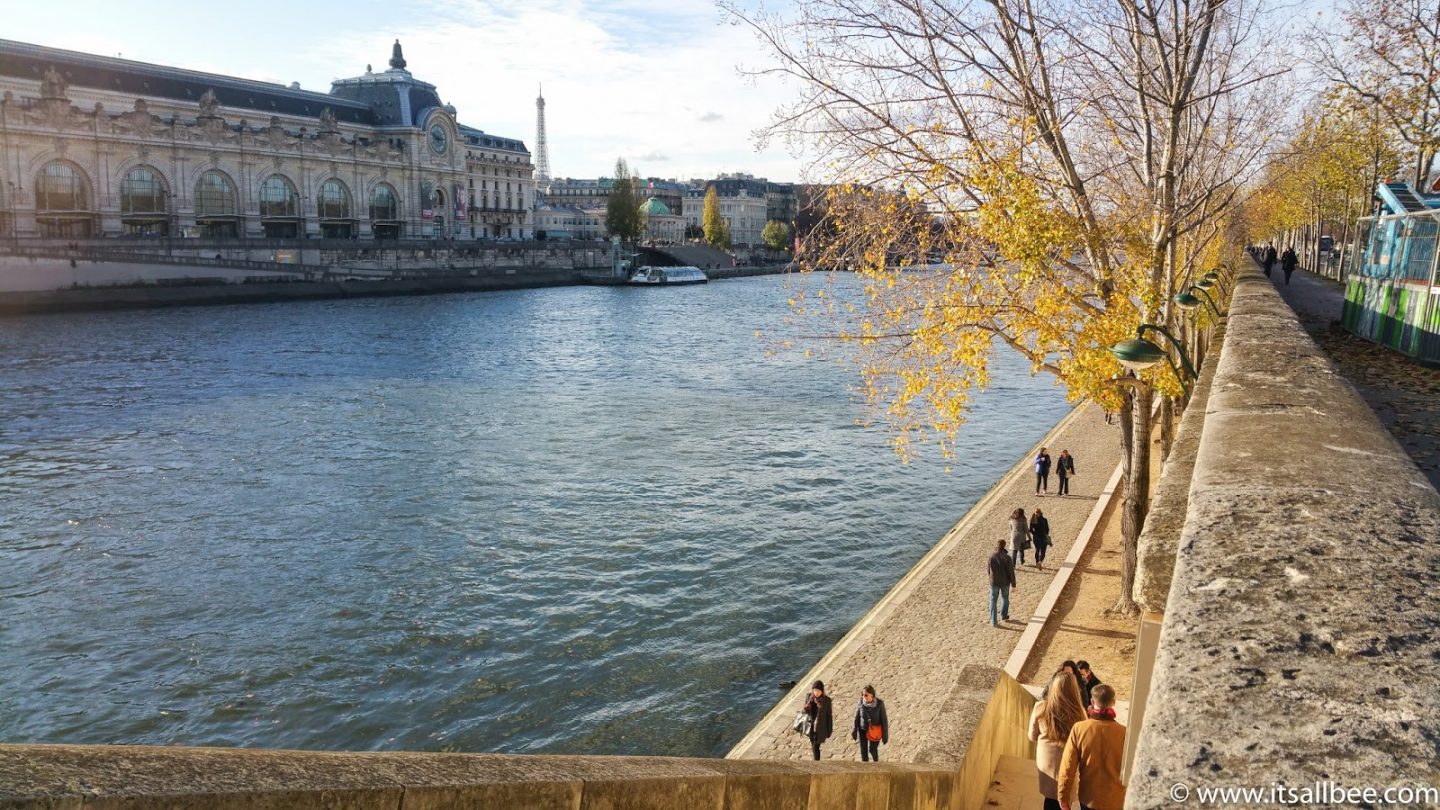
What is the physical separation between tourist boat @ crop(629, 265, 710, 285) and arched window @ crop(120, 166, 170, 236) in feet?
160

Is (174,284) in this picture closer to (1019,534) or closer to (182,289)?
(182,289)

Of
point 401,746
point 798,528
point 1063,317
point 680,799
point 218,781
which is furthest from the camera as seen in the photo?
point 798,528

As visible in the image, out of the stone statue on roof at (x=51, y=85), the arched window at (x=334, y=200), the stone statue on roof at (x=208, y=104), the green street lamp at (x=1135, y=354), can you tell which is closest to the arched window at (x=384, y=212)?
the arched window at (x=334, y=200)

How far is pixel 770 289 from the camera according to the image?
121 m

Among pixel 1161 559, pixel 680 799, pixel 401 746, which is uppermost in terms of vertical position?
pixel 1161 559

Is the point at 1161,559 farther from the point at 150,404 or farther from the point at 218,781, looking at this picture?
the point at 150,404

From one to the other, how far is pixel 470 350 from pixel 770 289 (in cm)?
6634

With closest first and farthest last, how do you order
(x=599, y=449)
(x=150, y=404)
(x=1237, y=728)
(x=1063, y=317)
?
(x=1237, y=728) → (x=1063, y=317) → (x=599, y=449) → (x=150, y=404)

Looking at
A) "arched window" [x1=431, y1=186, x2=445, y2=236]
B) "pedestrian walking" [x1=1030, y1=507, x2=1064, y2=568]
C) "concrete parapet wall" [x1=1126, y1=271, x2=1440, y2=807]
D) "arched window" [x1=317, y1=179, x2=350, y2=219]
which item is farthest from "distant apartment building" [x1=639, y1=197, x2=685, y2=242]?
"concrete parapet wall" [x1=1126, y1=271, x2=1440, y2=807]

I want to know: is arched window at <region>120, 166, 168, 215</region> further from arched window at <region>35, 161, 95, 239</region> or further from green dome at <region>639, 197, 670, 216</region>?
green dome at <region>639, 197, 670, 216</region>

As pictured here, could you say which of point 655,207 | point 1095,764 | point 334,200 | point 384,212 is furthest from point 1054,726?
point 655,207

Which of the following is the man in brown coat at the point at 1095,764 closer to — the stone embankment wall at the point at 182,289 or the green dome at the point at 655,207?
the stone embankment wall at the point at 182,289

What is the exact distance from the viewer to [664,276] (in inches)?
4825

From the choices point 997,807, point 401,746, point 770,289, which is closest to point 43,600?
point 401,746
